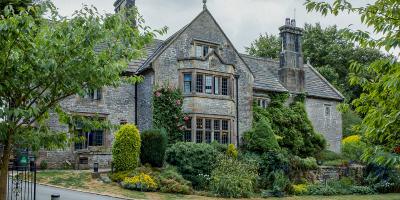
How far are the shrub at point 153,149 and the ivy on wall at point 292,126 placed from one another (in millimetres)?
9978

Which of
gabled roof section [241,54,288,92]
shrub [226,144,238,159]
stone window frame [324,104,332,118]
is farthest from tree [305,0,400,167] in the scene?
stone window frame [324,104,332,118]

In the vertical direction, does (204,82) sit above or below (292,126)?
above

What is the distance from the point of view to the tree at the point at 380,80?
579cm

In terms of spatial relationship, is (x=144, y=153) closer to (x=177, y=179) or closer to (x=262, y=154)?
(x=177, y=179)

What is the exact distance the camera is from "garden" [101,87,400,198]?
20.7 m

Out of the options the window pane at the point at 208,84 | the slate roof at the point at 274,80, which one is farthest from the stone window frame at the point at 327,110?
the window pane at the point at 208,84

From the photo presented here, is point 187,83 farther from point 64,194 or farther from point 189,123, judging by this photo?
point 64,194

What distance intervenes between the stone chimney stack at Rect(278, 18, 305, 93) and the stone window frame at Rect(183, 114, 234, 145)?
811cm

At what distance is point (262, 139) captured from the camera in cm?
2777

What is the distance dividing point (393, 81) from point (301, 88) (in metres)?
30.6

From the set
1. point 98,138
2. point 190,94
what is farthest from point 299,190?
point 98,138

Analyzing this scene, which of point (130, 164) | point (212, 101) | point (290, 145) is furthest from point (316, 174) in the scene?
point (130, 164)

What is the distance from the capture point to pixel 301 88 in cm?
3516

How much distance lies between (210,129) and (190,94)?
2.54 metres
